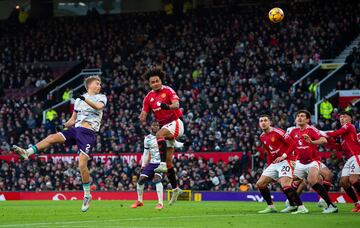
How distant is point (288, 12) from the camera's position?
46.5m

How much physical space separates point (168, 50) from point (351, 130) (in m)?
27.4

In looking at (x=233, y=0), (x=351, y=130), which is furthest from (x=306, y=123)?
(x=233, y=0)

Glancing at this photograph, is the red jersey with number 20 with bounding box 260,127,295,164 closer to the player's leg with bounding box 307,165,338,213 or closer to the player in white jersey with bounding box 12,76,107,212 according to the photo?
the player's leg with bounding box 307,165,338,213

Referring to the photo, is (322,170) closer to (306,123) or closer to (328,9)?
Result: (306,123)

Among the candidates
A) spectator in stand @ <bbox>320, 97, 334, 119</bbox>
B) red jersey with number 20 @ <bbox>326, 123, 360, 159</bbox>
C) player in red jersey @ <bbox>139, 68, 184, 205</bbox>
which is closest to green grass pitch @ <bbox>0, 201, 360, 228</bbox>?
player in red jersey @ <bbox>139, 68, 184, 205</bbox>

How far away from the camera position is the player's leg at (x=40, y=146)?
17.4m

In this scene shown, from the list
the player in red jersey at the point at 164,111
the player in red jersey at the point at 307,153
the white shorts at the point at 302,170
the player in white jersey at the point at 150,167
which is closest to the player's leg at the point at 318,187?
the player in red jersey at the point at 307,153

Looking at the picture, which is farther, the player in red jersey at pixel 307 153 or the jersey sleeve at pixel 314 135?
the jersey sleeve at pixel 314 135

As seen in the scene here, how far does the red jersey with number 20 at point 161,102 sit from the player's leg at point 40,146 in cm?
252

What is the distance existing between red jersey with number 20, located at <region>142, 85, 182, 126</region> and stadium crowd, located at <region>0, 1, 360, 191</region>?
1465 centimetres

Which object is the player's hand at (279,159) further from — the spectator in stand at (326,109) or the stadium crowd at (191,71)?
the spectator in stand at (326,109)

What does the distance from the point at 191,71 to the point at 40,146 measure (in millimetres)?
27443

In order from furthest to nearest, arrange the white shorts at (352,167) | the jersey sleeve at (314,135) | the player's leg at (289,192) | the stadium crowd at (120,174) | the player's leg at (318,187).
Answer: the stadium crowd at (120,174)
the white shorts at (352,167)
the jersey sleeve at (314,135)
the player's leg at (318,187)
the player's leg at (289,192)

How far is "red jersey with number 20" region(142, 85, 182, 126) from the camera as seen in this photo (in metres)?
19.8
